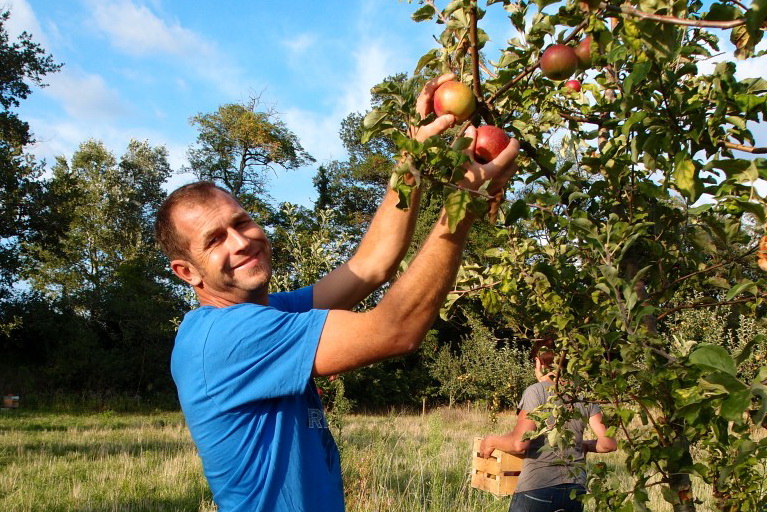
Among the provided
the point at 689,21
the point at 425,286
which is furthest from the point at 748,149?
the point at 425,286

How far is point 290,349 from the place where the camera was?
1.52 meters

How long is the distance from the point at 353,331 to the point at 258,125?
78.6 feet

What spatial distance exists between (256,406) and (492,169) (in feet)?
2.88

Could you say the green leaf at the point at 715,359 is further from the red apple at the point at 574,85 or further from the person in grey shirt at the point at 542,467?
the person in grey shirt at the point at 542,467

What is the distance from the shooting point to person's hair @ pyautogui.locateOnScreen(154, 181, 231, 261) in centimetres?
194

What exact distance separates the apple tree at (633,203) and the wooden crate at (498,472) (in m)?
2.34

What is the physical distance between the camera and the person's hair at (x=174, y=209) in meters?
1.94

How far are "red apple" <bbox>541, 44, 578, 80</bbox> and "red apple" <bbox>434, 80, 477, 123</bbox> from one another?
199mm

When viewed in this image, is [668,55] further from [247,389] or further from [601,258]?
[247,389]

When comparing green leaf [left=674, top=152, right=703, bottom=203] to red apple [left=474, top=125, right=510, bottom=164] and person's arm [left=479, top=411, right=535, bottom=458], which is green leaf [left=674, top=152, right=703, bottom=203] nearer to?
red apple [left=474, top=125, right=510, bottom=164]

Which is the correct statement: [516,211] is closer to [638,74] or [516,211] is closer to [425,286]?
[425,286]

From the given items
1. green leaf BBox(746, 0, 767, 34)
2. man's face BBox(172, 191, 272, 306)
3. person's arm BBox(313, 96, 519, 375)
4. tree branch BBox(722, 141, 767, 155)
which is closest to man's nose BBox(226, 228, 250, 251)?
man's face BBox(172, 191, 272, 306)

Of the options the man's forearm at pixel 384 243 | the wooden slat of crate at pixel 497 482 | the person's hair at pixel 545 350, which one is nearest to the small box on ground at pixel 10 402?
the wooden slat of crate at pixel 497 482

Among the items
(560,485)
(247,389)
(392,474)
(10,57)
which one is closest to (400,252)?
(247,389)
